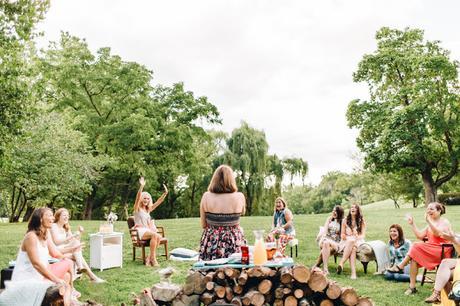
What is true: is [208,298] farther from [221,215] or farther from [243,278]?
[221,215]

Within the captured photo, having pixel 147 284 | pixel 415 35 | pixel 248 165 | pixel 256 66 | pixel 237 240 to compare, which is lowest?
pixel 147 284

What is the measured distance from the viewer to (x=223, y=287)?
14.8 feet

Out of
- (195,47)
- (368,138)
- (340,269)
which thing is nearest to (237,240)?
(340,269)

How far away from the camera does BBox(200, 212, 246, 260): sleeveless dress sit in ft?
15.9

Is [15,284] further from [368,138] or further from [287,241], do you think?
[368,138]

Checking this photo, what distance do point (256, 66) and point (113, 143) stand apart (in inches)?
312

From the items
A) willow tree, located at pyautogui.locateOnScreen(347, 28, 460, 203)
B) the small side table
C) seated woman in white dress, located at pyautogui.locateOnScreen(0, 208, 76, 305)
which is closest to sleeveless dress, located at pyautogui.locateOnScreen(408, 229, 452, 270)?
seated woman in white dress, located at pyautogui.locateOnScreen(0, 208, 76, 305)

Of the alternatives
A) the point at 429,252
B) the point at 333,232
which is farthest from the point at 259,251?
the point at 333,232

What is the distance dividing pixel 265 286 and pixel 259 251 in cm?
40

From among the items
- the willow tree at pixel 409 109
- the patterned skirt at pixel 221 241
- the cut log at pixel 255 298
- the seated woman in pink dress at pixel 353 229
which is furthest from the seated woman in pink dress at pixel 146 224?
the willow tree at pixel 409 109

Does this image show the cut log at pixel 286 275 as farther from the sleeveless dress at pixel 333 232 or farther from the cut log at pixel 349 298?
the sleeveless dress at pixel 333 232

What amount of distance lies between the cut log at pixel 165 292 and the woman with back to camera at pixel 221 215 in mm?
435

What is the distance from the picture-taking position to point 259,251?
4.23 metres

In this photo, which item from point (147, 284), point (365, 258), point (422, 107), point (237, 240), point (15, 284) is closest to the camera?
point (15, 284)
